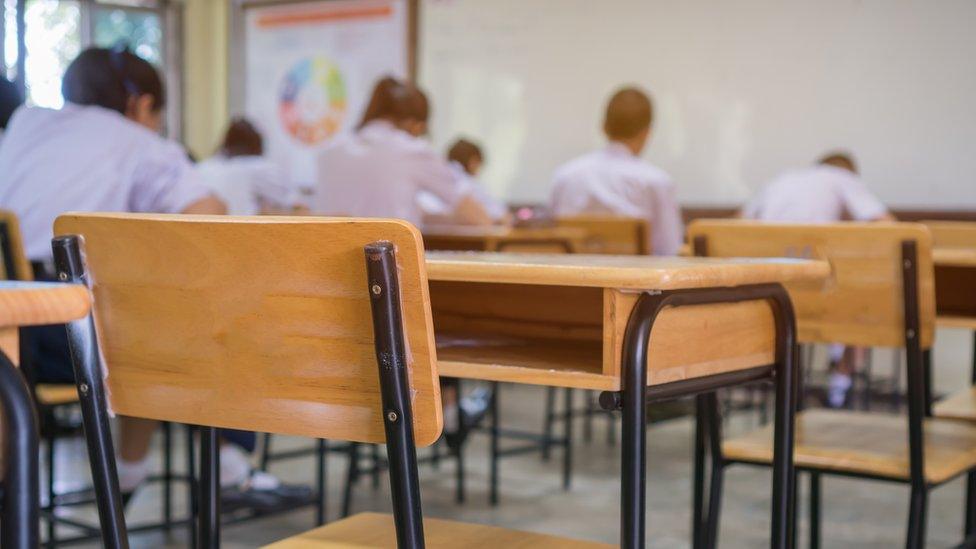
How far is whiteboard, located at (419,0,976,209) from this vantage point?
5.61 metres

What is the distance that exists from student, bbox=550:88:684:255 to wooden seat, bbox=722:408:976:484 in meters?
2.06

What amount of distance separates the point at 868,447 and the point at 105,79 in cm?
185

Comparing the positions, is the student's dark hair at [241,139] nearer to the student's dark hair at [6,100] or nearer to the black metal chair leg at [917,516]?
the student's dark hair at [6,100]

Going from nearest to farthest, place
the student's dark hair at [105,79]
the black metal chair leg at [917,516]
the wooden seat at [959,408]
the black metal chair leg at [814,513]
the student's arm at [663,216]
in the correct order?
1. the black metal chair leg at [917,516]
2. the black metal chair leg at [814,513]
3. the wooden seat at [959,408]
4. the student's dark hair at [105,79]
5. the student's arm at [663,216]

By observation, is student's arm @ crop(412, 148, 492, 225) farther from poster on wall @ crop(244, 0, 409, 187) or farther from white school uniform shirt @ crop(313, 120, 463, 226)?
poster on wall @ crop(244, 0, 409, 187)

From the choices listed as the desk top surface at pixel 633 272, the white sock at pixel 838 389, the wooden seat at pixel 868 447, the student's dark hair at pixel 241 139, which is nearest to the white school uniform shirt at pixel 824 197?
the white sock at pixel 838 389

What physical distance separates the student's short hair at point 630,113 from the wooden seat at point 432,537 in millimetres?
3100

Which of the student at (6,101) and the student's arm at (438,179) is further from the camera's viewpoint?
the student's arm at (438,179)

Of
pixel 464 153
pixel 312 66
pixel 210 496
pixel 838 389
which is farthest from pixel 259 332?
pixel 312 66

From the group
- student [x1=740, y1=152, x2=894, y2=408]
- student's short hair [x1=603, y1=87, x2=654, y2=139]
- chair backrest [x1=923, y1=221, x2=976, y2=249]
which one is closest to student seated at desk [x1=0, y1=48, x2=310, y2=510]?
chair backrest [x1=923, y1=221, x2=976, y2=249]

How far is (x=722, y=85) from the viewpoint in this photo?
20.0 feet

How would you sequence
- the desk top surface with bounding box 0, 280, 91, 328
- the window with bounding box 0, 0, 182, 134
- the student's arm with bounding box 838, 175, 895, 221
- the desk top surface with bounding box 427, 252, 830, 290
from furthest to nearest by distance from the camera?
the window with bounding box 0, 0, 182, 134
the student's arm with bounding box 838, 175, 895, 221
the desk top surface with bounding box 427, 252, 830, 290
the desk top surface with bounding box 0, 280, 91, 328

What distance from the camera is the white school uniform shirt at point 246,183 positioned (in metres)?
4.87

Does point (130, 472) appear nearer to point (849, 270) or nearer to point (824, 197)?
point (849, 270)
